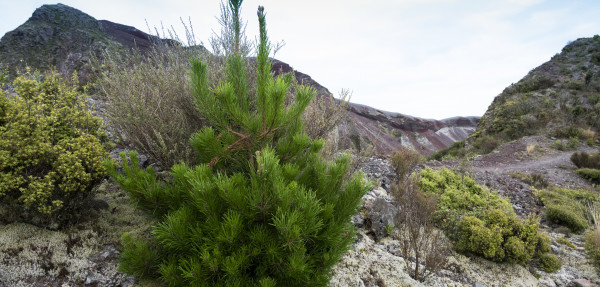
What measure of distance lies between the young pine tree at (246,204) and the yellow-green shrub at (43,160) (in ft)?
2.94

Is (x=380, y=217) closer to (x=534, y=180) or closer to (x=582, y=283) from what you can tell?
(x=582, y=283)

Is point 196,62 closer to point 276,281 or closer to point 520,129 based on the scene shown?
point 276,281

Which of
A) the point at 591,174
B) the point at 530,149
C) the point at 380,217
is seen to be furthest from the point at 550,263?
the point at 530,149

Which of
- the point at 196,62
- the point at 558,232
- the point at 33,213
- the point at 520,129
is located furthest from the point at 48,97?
the point at 520,129

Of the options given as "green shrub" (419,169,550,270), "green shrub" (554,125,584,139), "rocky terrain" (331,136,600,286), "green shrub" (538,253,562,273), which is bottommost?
"rocky terrain" (331,136,600,286)

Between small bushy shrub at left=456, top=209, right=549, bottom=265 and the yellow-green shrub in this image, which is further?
small bushy shrub at left=456, top=209, right=549, bottom=265

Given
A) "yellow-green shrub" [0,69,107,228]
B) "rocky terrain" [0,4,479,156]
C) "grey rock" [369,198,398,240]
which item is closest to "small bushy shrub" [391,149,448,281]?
"grey rock" [369,198,398,240]

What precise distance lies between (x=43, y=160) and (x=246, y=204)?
111 inches

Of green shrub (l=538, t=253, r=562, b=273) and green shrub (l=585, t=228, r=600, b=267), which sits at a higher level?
green shrub (l=585, t=228, r=600, b=267)

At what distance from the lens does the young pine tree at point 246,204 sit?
2021mm

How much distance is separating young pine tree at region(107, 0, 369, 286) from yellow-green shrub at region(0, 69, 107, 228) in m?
0.90

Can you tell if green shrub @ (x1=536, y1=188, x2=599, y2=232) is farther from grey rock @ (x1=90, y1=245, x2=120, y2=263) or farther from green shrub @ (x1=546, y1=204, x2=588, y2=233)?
grey rock @ (x1=90, y1=245, x2=120, y2=263)

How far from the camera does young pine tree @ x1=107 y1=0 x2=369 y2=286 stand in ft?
6.63

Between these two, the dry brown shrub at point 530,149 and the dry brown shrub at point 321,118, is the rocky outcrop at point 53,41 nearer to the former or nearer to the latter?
the dry brown shrub at point 321,118
